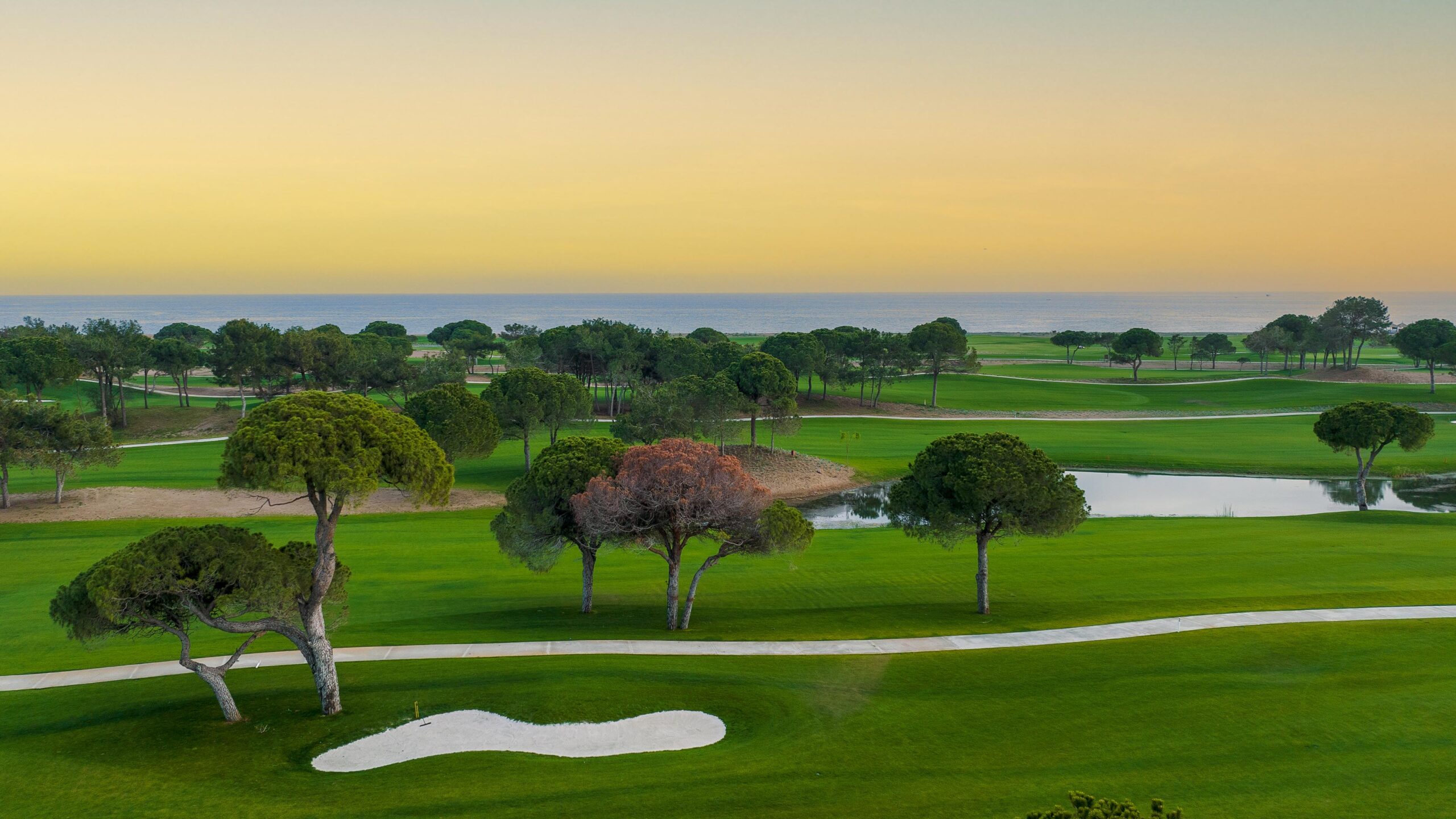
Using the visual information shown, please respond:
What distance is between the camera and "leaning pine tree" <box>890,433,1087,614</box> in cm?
A: 2747

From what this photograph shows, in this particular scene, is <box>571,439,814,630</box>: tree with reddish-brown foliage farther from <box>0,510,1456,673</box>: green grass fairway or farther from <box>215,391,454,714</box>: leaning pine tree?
<box>215,391,454,714</box>: leaning pine tree

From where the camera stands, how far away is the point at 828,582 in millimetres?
33219

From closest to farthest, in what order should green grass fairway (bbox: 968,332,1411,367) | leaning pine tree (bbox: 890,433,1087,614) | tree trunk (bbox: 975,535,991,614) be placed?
leaning pine tree (bbox: 890,433,1087,614), tree trunk (bbox: 975,535,991,614), green grass fairway (bbox: 968,332,1411,367)

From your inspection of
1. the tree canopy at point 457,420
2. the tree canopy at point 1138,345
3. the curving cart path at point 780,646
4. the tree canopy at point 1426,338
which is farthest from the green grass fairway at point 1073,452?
the tree canopy at point 1138,345

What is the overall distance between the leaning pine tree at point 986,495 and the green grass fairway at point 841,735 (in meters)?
4.67

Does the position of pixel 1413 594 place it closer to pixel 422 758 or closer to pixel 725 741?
pixel 725 741

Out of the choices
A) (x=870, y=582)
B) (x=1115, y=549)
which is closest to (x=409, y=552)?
(x=870, y=582)

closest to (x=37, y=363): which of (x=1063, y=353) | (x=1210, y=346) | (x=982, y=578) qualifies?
Answer: (x=982, y=578)

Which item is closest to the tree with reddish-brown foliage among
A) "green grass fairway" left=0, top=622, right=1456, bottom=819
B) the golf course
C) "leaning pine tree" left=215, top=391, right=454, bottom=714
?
the golf course

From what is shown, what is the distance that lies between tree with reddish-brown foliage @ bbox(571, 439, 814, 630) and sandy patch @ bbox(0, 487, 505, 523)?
23915mm

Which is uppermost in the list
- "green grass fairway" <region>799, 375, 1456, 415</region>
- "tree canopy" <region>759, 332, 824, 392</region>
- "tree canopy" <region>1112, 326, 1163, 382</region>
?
"tree canopy" <region>1112, 326, 1163, 382</region>

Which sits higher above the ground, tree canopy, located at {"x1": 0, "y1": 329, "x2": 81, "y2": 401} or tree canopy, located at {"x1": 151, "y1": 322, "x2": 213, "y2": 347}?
tree canopy, located at {"x1": 151, "y1": 322, "x2": 213, "y2": 347}

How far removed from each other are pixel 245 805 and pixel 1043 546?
3260 centimetres

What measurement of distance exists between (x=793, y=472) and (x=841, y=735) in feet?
133
